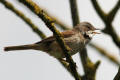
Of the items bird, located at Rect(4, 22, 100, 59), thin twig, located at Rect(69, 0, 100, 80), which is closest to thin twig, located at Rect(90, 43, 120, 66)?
bird, located at Rect(4, 22, 100, 59)

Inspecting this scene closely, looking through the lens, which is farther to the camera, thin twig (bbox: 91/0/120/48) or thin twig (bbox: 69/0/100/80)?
thin twig (bbox: 91/0/120/48)

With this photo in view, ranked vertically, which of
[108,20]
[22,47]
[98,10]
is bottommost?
[22,47]

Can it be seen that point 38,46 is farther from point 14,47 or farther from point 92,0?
point 92,0

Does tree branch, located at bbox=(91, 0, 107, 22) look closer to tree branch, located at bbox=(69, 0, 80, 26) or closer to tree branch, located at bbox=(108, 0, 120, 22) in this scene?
tree branch, located at bbox=(108, 0, 120, 22)

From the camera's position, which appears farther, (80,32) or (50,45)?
(80,32)

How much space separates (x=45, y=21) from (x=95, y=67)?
0.81 metres

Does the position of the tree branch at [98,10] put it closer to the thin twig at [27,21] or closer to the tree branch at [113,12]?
the tree branch at [113,12]

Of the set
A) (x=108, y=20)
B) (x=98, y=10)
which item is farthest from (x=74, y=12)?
(x=108, y=20)

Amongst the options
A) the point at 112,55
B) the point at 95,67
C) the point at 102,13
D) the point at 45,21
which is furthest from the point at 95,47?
the point at 45,21

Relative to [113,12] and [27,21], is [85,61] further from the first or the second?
[27,21]

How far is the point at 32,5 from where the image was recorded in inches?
118

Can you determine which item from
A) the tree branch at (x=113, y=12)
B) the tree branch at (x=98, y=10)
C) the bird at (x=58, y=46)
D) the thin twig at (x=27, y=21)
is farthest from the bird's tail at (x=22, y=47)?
the tree branch at (x=113, y=12)

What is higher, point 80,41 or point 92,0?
point 92,0

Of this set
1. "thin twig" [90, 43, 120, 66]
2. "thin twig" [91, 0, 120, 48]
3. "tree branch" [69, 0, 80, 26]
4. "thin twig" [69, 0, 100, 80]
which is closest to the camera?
"thin twig" [69, 0, 100, 80]
